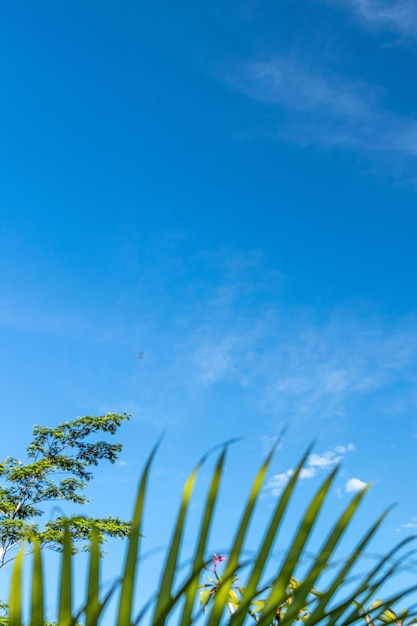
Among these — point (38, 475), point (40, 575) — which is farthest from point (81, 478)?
point (40, 575)

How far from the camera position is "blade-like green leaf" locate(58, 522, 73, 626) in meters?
1.39

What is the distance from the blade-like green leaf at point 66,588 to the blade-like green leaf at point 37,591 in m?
0.04

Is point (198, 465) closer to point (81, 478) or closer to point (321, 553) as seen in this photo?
point (321, 553)

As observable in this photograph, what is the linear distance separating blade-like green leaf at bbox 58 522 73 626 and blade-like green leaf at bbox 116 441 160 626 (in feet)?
0.38

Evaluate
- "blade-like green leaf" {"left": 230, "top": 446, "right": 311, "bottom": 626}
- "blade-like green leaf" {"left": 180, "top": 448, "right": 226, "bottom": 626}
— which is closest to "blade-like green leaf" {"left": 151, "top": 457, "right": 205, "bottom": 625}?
"blade-like green leaf" {"left": 180, "top": 448, "right": 226, "bottom": 626}

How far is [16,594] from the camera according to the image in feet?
4.61

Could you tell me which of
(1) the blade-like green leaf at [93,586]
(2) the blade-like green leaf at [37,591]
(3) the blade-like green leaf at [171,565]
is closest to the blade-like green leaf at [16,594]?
(2) the blade-like green leaf at [37,591]

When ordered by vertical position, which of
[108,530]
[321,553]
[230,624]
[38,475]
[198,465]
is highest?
[38,475]

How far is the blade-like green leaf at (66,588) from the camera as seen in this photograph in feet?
4.56

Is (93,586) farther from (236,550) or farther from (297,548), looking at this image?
(297,548)

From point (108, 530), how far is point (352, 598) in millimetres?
21174

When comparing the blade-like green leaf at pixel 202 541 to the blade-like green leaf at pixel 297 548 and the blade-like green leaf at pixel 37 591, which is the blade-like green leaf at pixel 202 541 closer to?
the blade-like green leaf at pixel 297 548

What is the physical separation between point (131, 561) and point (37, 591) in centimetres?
21

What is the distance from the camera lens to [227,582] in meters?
1.36
